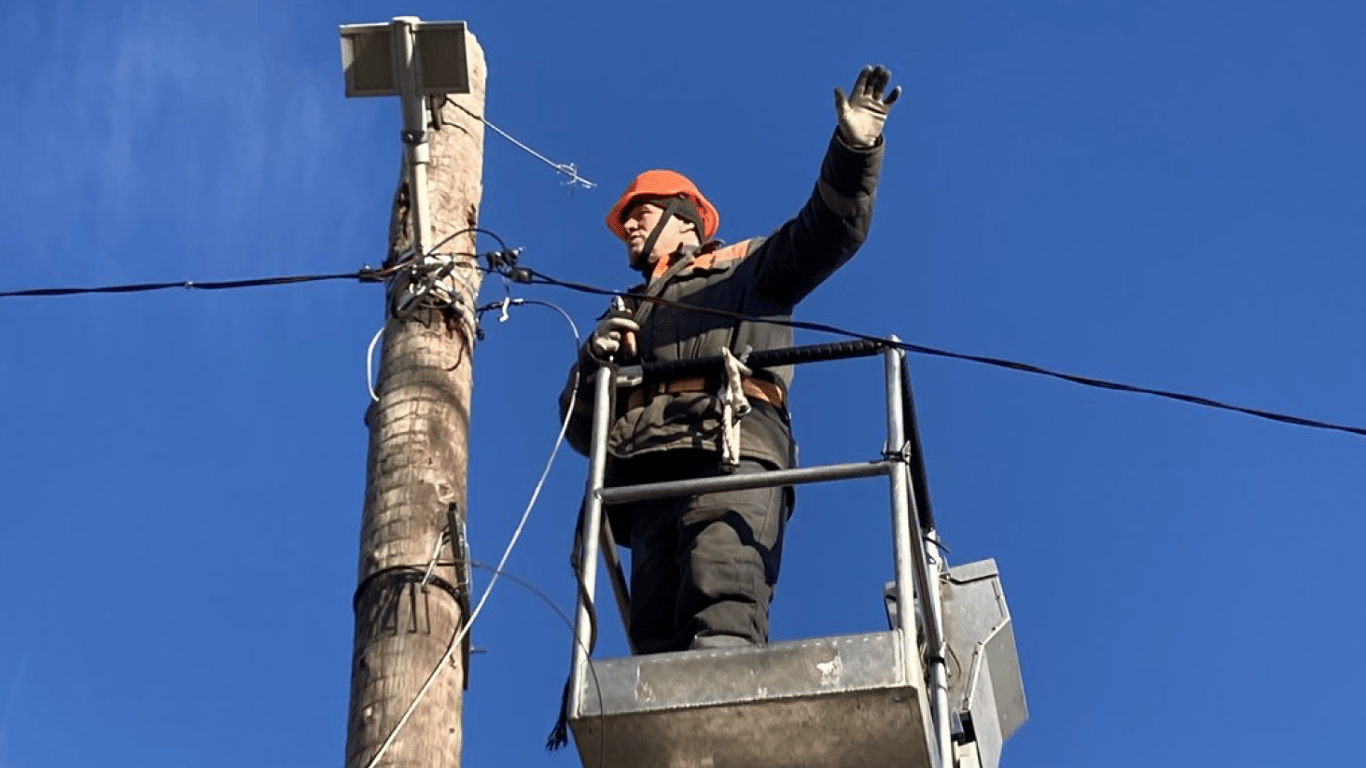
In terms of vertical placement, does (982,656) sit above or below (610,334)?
below

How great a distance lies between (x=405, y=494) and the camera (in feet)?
21.1

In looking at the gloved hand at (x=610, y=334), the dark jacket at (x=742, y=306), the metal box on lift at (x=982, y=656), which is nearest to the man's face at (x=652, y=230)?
the dark jacket at (x=742, y=306)

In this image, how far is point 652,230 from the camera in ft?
27.3

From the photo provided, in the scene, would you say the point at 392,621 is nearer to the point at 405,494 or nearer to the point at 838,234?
the point at 405,494

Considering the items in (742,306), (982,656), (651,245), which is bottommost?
(982,656)

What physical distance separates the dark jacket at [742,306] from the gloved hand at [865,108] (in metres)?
0.04

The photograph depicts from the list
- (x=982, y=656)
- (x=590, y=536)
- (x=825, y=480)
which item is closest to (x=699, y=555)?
(x=590, y=536)

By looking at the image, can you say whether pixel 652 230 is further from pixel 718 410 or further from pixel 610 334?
pixel 718 410

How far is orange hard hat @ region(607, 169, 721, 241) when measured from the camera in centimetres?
845

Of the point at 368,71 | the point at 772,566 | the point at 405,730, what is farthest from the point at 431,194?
the point at 405,730

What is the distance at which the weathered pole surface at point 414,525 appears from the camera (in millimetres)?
5949

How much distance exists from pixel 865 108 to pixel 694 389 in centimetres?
105

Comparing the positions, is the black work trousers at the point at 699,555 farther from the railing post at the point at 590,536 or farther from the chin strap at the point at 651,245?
the chin strap at the point at 651,245

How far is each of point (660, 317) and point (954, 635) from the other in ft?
5.29
